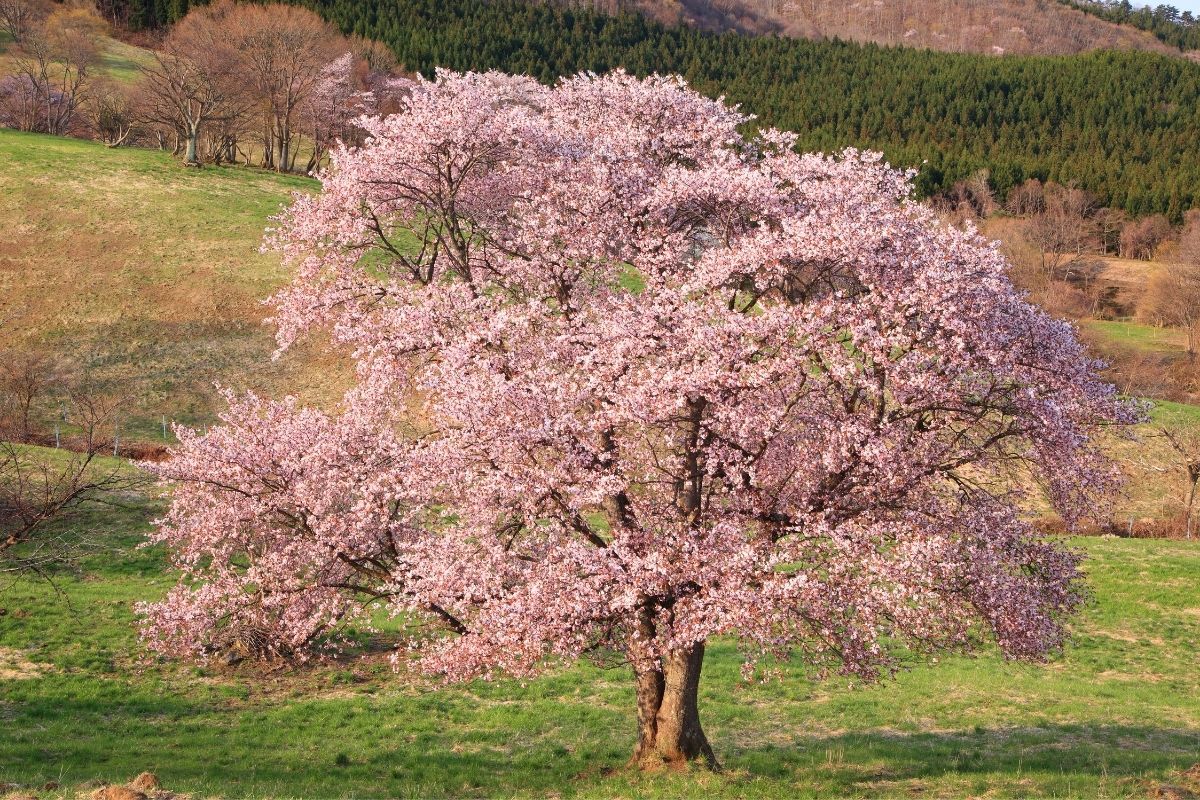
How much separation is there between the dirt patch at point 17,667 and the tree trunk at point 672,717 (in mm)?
17131

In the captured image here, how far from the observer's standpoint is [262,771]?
2103cm

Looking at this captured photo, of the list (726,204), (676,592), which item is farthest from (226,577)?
(726,204)

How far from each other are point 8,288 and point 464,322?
57370 mm

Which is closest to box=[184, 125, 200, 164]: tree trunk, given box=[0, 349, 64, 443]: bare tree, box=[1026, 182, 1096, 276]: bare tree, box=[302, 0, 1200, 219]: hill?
box=[0, 349, 64, 443]: bare tree

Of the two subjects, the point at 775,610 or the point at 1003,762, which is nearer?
the point at 775,610

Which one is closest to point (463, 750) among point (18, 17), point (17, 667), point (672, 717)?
point (672, 717)

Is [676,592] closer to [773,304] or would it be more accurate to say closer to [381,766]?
[773,304]

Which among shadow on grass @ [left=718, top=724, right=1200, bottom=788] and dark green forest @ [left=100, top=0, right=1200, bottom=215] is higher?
dark green forest @ [left=100, top=0, right=1200, bottom=215]

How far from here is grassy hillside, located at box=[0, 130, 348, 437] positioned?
5894cm

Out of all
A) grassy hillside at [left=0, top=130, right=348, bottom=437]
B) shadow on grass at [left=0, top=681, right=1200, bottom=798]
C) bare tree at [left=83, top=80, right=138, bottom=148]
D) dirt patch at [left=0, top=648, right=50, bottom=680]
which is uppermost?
bare tree at [left=83, top=80, right=138, bottom=148]

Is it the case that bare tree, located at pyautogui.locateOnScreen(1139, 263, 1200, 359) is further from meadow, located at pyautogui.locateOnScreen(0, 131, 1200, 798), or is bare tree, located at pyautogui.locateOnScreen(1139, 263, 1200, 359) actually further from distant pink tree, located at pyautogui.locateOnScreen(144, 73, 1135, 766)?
distant pink tree, located at pyautogui.locateOnScreen(144, 73, 1135, 766)

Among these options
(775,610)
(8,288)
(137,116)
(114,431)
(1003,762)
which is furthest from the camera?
(137,116)

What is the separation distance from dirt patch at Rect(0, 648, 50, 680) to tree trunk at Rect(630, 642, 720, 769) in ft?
56.2

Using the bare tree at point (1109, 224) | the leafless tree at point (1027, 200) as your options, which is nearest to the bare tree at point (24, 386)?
the leafless tree at point (1027, 200)
